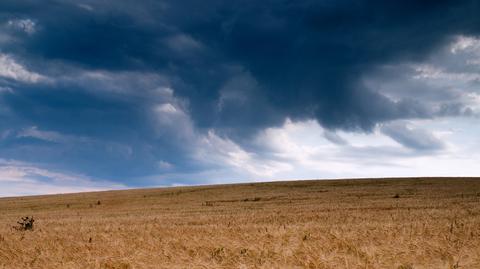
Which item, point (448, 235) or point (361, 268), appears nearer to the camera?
point (361, 268)

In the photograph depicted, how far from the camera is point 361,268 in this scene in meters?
6.39

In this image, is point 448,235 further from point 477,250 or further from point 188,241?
point 188,241

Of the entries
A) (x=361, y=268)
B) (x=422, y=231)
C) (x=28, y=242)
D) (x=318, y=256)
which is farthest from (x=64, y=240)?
(x=422, y=231)

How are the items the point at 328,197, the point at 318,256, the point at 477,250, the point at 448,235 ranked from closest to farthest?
the point at 318,256 < the point at 477,250 < the point at 448,235 < the point at 328,197

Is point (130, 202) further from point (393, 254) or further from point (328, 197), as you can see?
point (393, 254)

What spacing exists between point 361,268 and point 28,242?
7.11 meters

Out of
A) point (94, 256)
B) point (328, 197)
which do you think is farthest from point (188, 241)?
point (328, 197)

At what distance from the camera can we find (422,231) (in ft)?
33.5

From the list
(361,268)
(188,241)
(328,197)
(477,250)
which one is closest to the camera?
(361,268)

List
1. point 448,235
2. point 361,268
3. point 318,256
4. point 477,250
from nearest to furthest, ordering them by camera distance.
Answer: point 361,268
point 318,256
point 477,250
point 448,235

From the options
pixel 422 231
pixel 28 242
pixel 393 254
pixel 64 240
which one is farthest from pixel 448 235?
pixel 28 242

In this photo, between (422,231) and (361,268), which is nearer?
(361,268)

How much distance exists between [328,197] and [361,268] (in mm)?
32581

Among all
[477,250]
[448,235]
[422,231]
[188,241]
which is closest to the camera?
[477,250]
